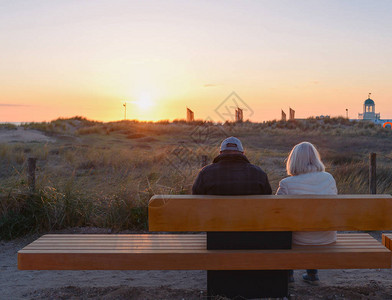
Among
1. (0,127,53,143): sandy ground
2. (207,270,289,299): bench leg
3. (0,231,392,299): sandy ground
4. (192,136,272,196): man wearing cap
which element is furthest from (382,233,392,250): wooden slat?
(0,127,53,143): sandy ground

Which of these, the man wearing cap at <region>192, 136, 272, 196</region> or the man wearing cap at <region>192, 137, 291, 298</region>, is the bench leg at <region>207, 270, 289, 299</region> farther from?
the man wearing cap at <region>192, 136, 272, 196</region>

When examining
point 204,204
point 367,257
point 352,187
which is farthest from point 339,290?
point 352,187

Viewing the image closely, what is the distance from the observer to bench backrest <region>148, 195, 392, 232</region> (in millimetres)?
3414

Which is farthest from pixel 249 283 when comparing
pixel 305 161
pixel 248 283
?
pixel 305 161

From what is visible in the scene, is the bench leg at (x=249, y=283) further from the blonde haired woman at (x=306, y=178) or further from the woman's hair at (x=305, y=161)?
the woman's hair at (x=305, y=161)

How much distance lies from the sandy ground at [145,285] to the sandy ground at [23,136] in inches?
1030

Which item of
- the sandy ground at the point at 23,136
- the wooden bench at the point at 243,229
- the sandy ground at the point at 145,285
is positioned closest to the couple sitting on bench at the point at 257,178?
the wooden bench at the point at 243,229

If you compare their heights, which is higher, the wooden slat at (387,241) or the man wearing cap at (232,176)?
the man wearing cap at (232,176)

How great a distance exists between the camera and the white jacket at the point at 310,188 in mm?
3812

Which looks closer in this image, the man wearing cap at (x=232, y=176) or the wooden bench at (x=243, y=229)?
the wooden bench at (x=243, y=229)

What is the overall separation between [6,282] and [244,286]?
2.70 m

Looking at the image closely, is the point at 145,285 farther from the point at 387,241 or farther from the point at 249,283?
the point at 387,241

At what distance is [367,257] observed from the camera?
11.8 feet

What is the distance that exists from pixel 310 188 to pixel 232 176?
80 cm
